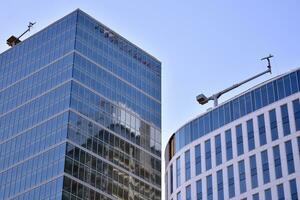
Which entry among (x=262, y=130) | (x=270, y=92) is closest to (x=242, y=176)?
(x=262, y=130)

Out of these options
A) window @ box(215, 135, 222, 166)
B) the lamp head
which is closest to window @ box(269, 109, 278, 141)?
window @ box(215, 135, 222, 166)

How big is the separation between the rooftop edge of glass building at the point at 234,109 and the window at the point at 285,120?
7.01ft

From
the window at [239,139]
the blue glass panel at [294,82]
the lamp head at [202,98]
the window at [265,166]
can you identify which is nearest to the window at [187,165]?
the window at [239,139]

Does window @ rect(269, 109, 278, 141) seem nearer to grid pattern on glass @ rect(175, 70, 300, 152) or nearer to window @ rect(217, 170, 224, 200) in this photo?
grid pattern on glass @ rect(175, 70, 300, 152)

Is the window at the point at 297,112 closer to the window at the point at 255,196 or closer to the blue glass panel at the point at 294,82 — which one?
the blue glass panel at the point at 294,82

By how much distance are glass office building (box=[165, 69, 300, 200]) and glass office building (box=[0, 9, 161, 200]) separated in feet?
57.2

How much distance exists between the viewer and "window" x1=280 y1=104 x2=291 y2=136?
113 metres

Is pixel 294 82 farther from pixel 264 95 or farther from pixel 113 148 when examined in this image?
pixel 113 148

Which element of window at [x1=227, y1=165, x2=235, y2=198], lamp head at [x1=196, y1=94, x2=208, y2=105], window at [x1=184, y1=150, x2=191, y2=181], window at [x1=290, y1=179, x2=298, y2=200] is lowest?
window at [x1=290, y1=179, x2=298, y2=200]

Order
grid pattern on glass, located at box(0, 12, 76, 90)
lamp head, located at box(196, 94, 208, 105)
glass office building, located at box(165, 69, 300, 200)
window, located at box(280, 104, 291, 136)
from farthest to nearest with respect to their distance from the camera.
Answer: grid pattern on glass, located at box(0, 12, 76, 90), lamp head, located at box(196, 94, 208, 105), window, located at box(280, 104, 291, 136), glass office building, located at box(165, 69, 300, 200)

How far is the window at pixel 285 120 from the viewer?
371ft

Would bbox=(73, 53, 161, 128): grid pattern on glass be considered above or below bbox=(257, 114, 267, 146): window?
above

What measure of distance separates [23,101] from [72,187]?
2767 centimetres

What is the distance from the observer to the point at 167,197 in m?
130
